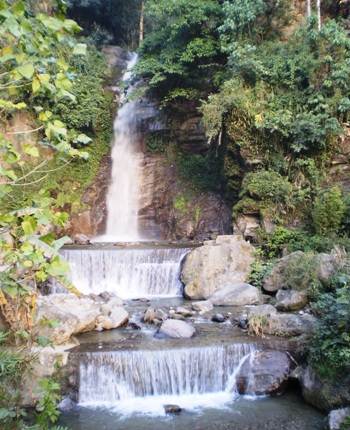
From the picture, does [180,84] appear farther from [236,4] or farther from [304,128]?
[304,128]

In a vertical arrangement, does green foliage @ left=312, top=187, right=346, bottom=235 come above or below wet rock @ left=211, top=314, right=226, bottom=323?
above

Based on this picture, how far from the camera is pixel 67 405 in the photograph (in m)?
5.64

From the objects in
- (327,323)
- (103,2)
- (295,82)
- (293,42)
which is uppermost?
(103,2)

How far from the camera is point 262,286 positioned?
9.56m

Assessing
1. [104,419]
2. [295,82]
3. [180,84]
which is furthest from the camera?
[180,84]

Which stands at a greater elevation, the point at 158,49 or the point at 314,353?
the point at 158,49

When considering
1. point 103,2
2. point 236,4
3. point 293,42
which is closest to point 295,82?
point 293,42

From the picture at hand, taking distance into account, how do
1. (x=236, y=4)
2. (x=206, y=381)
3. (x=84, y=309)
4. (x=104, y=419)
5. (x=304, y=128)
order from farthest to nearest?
1. (x=236, y=4)
2. (x=304, y=128)
3. (x=84, y=309)
4. (x=206, y=381)
5. (x=104, y=419)

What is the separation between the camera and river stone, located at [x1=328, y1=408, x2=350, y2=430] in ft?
15.6

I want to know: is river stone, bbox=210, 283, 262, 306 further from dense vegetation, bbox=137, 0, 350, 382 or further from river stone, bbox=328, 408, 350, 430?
river stone, bbox=328, 408, 350, 430

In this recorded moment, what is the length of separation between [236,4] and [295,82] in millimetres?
3228

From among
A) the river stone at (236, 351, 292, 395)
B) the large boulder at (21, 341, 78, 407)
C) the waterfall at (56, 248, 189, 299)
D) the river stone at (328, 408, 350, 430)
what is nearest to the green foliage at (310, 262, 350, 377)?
the river stone at (328, 408, 350, 430)

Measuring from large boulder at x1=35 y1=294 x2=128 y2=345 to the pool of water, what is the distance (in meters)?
1.32

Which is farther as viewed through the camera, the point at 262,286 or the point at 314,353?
the point at 262,286
